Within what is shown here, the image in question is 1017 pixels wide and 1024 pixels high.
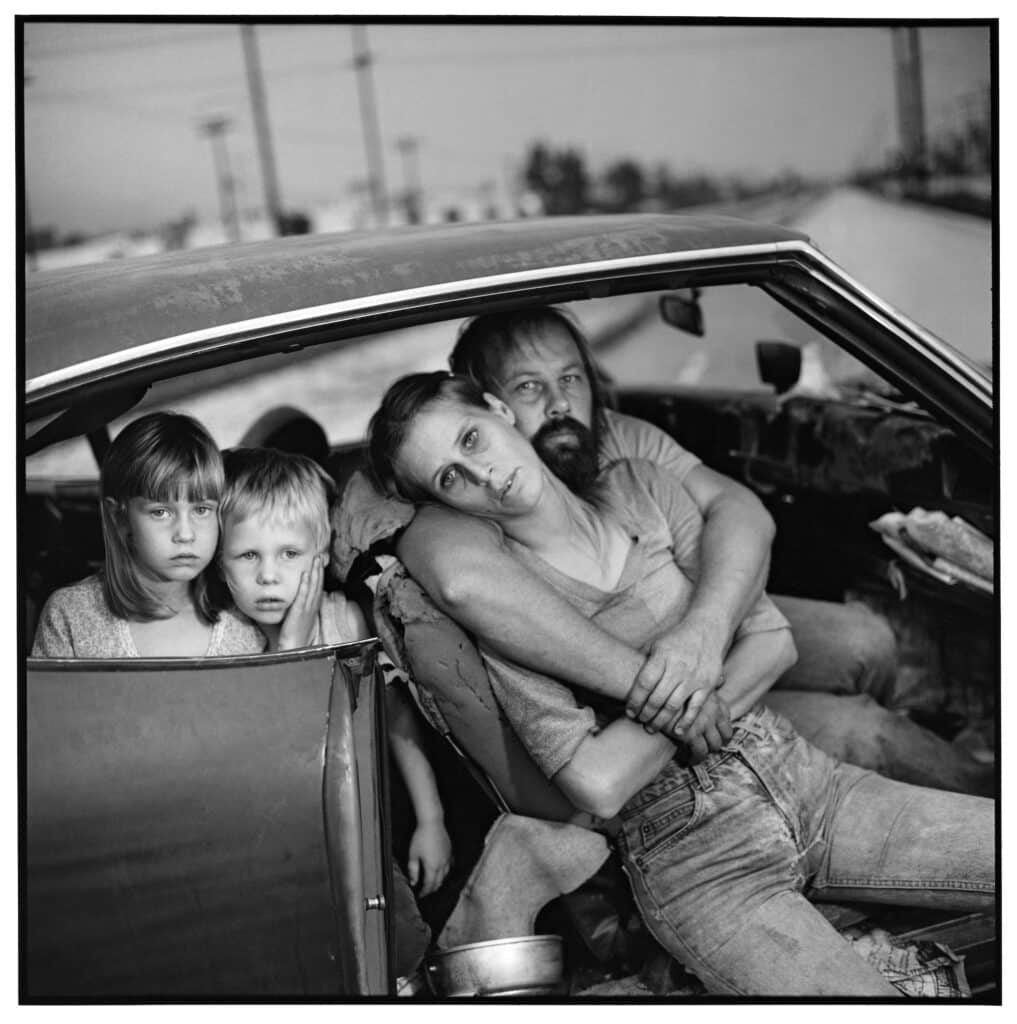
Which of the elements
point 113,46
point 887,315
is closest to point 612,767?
point 887,315

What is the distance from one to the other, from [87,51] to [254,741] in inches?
84.6

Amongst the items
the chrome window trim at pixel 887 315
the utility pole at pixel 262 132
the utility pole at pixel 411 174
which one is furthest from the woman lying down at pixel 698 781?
the utility pole at pixel 411 174

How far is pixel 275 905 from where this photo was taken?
1.54m

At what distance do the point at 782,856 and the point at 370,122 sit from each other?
655cm

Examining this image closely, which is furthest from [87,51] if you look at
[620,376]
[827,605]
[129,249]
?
[620,376]

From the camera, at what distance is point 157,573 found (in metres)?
1.78

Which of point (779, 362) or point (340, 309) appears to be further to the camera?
point (779, 362)

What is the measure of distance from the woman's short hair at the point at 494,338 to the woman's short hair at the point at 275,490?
394 millimetres

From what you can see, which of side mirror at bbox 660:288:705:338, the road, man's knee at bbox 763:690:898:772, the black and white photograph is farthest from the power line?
man's knee at bbox 763:690:898:772

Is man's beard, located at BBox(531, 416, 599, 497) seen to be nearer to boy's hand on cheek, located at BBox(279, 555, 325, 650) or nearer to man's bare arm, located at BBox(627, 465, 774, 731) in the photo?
man's bare arm, located at BBox(627, 465, 774, 731)

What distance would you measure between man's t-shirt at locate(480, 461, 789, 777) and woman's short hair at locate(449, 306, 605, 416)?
297 millimetres

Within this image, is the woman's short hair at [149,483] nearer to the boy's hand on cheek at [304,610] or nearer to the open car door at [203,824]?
the boy's hand on cheek at [304,610]

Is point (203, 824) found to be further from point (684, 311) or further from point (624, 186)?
point (624, 186)
